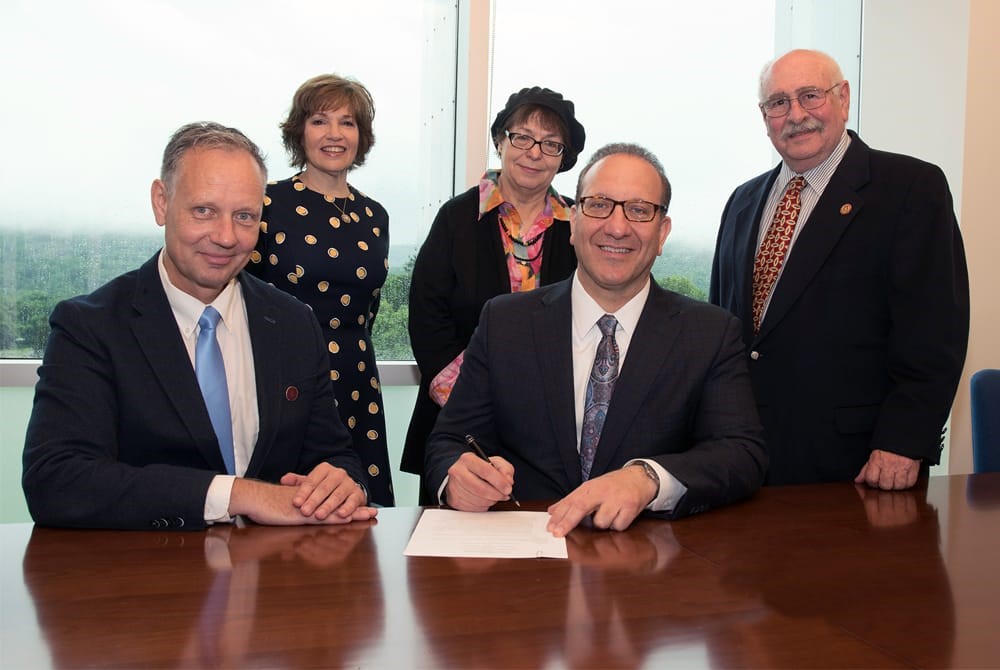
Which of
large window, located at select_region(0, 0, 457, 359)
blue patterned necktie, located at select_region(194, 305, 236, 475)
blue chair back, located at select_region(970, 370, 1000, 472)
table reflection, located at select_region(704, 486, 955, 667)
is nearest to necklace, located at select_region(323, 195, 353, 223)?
large window, located at select_region(0, 0, 457, 359)

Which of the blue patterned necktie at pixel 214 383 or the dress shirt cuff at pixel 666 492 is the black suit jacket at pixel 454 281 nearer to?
the blue patterned necktie at pixel 214 383

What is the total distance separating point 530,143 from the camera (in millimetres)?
3307

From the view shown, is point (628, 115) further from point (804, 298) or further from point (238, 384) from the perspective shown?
point (238, 384)

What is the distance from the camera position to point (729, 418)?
2.37 metres

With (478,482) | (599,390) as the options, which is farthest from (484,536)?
(599,390)

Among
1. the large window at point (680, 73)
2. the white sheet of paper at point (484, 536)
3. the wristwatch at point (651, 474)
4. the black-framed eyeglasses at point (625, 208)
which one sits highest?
the large window at point (680, 73)

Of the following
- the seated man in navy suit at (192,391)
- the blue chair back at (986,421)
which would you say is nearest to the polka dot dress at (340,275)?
the seated man in navy suit at (192,391)

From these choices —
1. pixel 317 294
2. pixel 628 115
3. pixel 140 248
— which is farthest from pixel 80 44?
pixel 628 115

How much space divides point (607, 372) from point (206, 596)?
1253 mm

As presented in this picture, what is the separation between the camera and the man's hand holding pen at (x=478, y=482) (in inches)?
79.6

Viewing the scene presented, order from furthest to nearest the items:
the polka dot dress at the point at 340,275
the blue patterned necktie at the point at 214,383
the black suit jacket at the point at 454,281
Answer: the black suit jacket at the point at 454,281
the polka dot dress at the point at 340,275
the blue patterned necktie at the point at 214,383

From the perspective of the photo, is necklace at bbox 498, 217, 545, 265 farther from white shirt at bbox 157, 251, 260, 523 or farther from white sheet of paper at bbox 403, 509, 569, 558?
white sheet of paper at bbox 403, 509, 569, 558

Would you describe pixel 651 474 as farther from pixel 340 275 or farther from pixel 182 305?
pixel 340 275

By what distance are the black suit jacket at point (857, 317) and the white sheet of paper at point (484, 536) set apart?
126 centimetres
